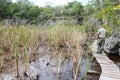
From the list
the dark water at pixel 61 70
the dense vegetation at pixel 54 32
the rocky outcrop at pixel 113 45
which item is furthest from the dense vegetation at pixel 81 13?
the dark water at pixel 61 70

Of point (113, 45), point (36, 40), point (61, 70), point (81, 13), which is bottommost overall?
point (61, 70)

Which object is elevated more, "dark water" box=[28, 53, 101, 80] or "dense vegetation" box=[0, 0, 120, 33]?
"dense vegetation" box=[0, 0, 120, 33]

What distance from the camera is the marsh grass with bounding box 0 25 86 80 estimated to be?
636cm

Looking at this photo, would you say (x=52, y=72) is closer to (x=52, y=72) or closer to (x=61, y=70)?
(x=52, y=72)

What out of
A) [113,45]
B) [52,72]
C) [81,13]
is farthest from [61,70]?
[81,13]

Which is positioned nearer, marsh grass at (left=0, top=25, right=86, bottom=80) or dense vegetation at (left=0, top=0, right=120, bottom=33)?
marsh grass at (left=0, top=25, right=86, bottom=80)

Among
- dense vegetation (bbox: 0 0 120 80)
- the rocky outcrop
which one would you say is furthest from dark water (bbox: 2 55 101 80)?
the rocky outcrop

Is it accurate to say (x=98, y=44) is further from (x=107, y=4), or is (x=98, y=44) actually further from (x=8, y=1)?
(x=8, y=1)

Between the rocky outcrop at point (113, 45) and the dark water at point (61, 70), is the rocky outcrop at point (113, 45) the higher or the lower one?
the higher one

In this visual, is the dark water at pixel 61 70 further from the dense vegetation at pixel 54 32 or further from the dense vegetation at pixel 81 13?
the dense vegetation at pixel 81 13

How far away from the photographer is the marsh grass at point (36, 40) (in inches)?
250

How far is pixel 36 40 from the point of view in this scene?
8281 millimetres

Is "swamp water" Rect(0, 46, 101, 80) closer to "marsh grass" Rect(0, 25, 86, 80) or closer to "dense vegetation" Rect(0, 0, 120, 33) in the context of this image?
"marsh grass" Rect(0, 25, 86, 80)

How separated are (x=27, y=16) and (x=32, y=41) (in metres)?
13.0
